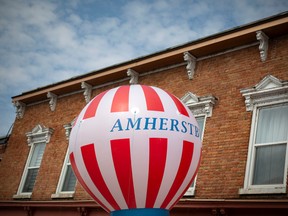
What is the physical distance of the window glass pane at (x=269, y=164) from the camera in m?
7.04

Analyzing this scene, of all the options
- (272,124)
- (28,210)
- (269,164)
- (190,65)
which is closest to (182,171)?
(269,164)

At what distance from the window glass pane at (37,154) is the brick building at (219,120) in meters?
0.12

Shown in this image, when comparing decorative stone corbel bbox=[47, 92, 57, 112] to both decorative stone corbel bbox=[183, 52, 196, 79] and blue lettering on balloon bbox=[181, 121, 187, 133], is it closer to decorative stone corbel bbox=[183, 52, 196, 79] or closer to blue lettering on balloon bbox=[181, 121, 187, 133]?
decorative stone corbel bbox=[183, 52, 196, 79]

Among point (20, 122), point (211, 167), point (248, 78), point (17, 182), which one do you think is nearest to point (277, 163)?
point (211, 167)

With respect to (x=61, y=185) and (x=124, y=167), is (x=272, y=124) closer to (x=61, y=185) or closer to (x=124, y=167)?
(x=124, y=167)

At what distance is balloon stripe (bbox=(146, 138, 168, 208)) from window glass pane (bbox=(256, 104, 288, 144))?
11.7 ft

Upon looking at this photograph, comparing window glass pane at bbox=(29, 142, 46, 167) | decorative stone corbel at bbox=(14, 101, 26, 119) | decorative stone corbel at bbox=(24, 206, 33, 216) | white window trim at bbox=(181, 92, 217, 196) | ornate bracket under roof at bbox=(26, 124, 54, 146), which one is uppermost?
decorative stone corbel at bbox=(14, 101, 26, 119)

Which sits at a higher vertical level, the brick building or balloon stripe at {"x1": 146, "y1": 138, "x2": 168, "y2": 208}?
the brick building

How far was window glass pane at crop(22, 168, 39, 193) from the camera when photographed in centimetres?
1192

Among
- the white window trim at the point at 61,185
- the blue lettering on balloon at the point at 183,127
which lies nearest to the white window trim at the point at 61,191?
the white window trim at the point at 61,185

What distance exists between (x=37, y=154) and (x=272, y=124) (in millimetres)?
7930

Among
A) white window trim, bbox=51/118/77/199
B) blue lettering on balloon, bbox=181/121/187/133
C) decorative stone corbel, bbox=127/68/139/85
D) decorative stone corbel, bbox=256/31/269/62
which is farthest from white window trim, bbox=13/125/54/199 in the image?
blue lettering on balloon, bbox=181/121/187/133

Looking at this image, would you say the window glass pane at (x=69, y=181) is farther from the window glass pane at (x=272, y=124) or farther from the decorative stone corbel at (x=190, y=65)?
the window glass pane at (x=272, y=124)

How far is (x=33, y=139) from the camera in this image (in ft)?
41.6
